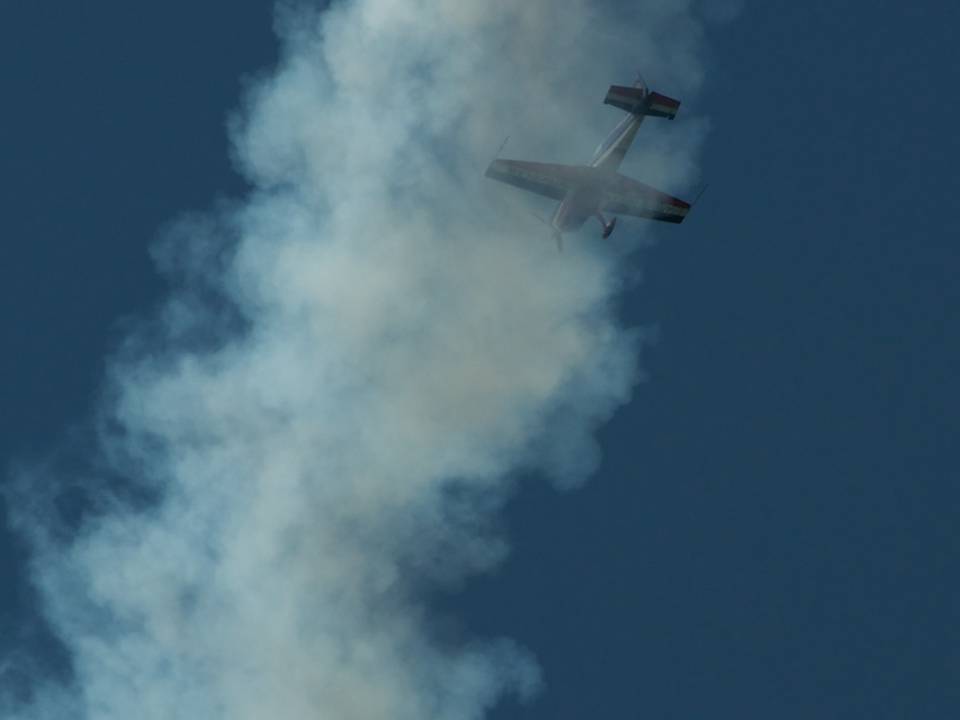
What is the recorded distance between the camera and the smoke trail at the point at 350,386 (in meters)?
102

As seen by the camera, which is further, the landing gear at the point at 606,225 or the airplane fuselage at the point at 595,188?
the landing gear at the point at 606,225

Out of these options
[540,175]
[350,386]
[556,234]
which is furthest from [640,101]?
[350,386]

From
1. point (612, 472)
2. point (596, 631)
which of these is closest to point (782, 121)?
point (612, 472)

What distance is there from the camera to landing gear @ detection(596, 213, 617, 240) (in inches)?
4171

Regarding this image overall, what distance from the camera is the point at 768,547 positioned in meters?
111

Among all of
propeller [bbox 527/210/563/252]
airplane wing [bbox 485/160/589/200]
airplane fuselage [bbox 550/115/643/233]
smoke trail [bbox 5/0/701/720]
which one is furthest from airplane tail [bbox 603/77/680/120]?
propeller [bbox 527/210/563/252]

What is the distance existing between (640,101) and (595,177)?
206 inches

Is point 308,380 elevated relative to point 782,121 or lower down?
lower down

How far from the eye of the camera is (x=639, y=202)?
108 m

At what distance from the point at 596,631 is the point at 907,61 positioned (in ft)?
139

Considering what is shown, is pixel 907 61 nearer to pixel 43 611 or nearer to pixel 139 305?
pixel 139 305

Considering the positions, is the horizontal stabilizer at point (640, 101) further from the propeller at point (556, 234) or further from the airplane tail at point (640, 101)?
the propeller at point (556, 234)

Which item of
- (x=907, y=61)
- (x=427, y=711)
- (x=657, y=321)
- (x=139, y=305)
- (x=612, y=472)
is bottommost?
(x=427, y=711)

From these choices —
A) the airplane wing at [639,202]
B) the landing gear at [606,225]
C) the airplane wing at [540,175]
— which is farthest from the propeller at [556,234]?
the airplane wing at [639,202]
